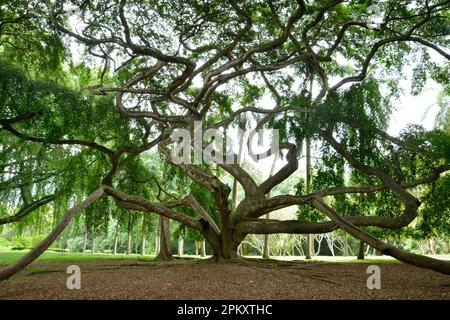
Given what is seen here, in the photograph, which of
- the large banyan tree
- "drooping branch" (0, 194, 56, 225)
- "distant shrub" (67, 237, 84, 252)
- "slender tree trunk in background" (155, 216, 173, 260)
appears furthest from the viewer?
"distant shrub" (67, 237, 84, 252)

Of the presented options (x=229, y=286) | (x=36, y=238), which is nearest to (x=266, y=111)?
(x=229, y=286)

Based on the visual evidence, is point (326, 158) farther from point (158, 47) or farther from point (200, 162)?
point (158, 47)

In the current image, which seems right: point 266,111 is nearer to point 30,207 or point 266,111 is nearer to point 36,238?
point 30,207

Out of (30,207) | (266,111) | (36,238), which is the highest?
(266,111)

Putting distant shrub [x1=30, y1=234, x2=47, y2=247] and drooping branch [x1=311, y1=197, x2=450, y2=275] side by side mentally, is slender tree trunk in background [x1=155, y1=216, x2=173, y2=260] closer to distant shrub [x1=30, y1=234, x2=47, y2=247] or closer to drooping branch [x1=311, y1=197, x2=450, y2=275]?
drooping branch [x1=311, y1=197, x2=450, y2=275]

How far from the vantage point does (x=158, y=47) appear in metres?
10.4

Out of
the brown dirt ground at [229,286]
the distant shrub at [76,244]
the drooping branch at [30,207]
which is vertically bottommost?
the distant shrub at [76,244]

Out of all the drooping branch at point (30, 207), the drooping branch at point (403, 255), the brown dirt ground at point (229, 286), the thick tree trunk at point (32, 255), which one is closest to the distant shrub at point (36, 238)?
the drooping branch at point (30, 207)

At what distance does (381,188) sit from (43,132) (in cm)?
905

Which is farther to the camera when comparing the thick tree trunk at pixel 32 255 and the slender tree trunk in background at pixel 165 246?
the slender tree trunk in background at pixel 165 246

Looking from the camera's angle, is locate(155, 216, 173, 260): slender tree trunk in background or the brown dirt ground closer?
the brown dirt ground

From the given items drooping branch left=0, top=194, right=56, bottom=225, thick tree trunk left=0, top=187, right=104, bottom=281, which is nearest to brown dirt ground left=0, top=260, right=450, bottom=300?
thick tree trunk left=0, top=187, right=104, bottom=281

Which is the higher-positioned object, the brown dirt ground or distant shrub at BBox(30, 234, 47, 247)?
the brown dirt ground

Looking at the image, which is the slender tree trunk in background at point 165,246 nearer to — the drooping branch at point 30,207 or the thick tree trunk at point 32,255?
the drooping branch at point 30,207
